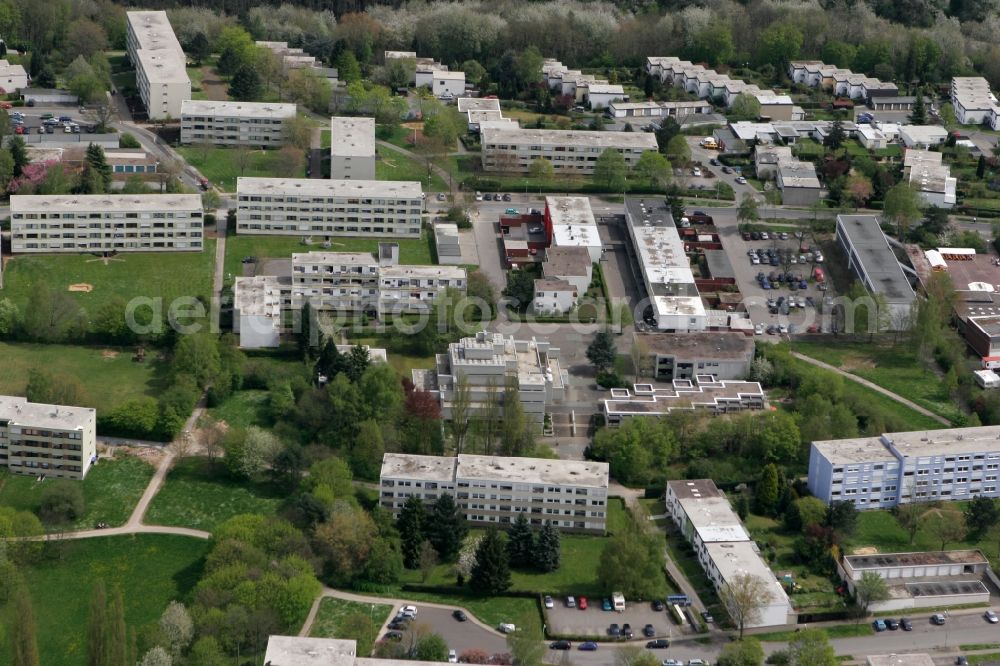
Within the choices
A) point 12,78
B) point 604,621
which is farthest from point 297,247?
point 604,621

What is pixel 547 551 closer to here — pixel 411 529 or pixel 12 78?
pixel 411 529

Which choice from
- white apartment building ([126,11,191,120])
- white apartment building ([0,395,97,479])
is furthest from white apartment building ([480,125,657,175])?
white apartment building ([0,395,97,479])

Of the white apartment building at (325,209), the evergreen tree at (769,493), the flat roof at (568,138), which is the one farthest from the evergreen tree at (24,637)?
the flat roof at (568,138)

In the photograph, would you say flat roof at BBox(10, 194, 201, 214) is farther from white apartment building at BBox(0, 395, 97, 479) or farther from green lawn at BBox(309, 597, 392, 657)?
green lawn at BBox(309, 597, 392, 657)

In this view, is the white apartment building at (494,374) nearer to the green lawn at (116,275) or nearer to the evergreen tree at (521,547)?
the evergreen tree at (521,547)

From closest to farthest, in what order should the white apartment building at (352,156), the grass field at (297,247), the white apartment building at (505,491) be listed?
the white apartment building at (505,491), the grass field at (297,247), the white apartment building at (352,156)

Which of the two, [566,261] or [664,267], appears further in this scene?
[664,267]
